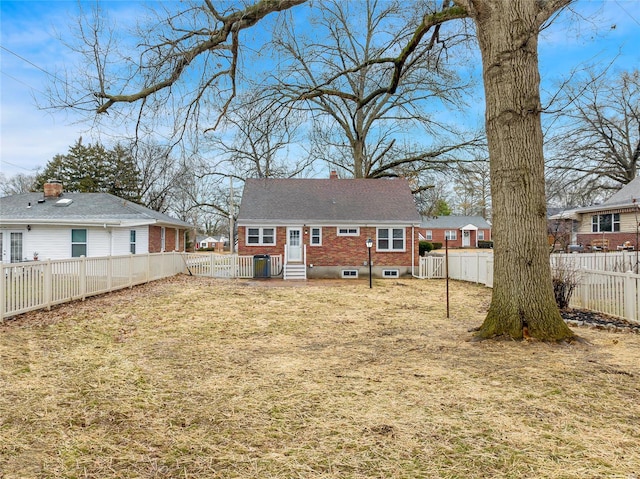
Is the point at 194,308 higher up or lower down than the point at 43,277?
lower down

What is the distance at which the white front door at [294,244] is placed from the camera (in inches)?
767

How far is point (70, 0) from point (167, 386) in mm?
7773

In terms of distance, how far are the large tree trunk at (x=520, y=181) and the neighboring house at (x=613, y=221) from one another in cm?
1743

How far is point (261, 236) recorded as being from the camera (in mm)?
19547

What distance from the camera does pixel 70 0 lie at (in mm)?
7559

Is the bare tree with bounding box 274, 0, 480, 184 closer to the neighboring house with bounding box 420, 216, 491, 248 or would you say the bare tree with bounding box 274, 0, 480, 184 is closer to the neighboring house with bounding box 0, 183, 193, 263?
the neighboring house with bounding box 0, 183, 193, 263

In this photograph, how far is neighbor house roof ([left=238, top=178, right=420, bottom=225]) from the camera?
19281mm

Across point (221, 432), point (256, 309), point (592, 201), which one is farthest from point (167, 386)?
point (592, 201)

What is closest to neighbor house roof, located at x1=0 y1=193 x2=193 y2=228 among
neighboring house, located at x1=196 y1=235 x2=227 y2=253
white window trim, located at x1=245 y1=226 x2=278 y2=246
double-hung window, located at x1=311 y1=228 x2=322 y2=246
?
white window trim, located at x1=245 y1=226 x2=278 y2=246

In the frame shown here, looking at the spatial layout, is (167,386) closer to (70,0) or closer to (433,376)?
(433,376)

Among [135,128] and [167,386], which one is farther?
[135,128]

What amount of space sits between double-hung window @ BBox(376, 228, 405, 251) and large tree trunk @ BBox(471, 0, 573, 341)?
14.0 m

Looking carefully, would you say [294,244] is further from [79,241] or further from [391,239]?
[79,241]

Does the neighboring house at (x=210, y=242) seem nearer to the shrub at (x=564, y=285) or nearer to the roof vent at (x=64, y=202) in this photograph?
the roof vent at (x=64, y=202)
